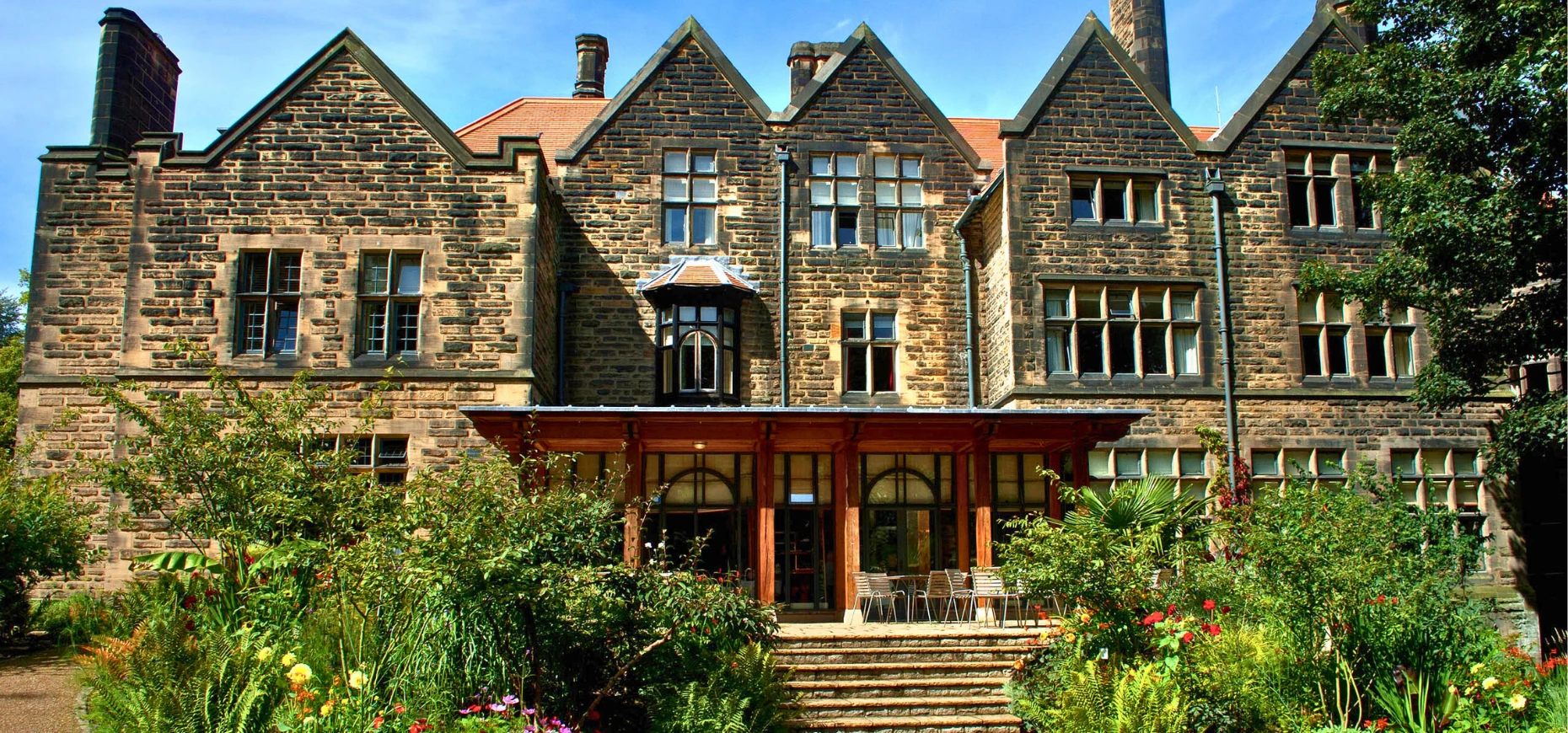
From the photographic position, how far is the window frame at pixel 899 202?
793 inches

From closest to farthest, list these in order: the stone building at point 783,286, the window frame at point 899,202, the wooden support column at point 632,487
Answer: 1. the wooden support column at point 632,487
2. the stone building at point 783,286
3. the window frame at point 899,202

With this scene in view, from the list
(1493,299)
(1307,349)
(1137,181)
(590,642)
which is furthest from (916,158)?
(590,642)

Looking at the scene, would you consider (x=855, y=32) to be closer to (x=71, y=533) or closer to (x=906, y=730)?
(x=906, y=730)

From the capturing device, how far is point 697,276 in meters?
19.0

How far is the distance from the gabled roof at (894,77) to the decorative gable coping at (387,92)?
16.9 feet

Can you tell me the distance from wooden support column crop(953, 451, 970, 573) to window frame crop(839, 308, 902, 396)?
2192 mm

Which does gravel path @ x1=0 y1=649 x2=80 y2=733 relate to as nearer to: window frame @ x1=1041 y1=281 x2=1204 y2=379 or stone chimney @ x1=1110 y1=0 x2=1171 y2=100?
window frame @ x1=1041 y1=281 x2=1204 y2=379

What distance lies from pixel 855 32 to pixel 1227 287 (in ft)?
25.8

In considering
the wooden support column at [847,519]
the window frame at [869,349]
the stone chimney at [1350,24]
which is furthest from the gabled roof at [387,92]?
the stone chimney at [1350,24]

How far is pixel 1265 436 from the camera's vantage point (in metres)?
18.6

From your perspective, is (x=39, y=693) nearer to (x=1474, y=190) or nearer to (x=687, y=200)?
(x=687, y=200)

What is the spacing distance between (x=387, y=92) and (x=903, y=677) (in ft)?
40.0

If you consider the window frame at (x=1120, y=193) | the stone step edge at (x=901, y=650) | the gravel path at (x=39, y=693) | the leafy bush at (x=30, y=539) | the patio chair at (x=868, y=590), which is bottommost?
the gravel path at (x=39, y=693)

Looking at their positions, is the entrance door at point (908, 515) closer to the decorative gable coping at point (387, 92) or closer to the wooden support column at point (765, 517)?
the wooden support column at point (765, 517)
